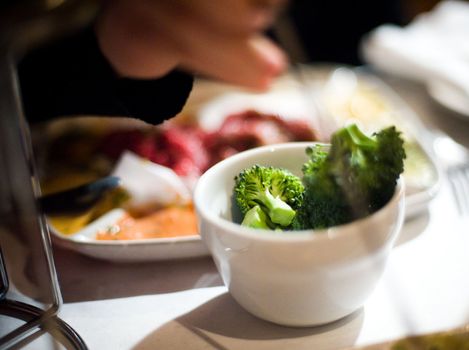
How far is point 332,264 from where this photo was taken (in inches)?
18.1

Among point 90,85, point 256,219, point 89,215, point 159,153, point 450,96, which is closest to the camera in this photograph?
point 256,219

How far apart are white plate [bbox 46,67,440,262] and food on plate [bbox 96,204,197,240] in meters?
0.03

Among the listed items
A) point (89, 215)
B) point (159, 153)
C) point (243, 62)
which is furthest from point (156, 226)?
point (243, 62)

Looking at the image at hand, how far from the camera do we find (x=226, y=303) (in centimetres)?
58

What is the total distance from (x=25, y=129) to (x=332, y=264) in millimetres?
297

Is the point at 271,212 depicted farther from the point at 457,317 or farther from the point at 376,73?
the point at 376,73

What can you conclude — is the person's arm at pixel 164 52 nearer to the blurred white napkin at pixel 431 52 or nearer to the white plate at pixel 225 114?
the white plate at pixel 225 114

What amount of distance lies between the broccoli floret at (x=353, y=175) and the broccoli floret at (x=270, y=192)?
32mm

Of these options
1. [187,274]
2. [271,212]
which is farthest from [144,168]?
[271,212]

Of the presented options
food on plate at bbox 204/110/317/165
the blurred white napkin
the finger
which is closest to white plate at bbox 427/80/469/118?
the blurred white napkin

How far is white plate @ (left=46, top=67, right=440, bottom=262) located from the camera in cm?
62

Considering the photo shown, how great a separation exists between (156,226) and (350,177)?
0.29m

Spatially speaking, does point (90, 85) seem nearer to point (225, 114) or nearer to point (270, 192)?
point (270, 192)

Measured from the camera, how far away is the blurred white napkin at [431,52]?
968 mm
